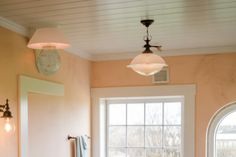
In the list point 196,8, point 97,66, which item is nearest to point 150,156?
point 97,66

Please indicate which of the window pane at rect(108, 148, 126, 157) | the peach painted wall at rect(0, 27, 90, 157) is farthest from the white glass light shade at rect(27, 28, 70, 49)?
the window pane at rect(108, 148, 126, 157)

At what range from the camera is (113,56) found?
4.39 meters

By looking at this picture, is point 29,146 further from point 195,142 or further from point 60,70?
point 195,142

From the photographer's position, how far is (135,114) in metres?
4.58

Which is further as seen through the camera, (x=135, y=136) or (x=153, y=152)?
(x=135, y=136)

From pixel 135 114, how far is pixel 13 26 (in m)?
2.20

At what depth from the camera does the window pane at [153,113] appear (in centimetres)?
448

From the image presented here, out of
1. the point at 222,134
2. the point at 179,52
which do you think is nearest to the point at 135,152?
the point at 222,134

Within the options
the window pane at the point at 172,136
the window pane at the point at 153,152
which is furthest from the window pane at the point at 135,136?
the window pane at the point at 172,136

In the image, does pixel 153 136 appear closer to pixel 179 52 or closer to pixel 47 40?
pixel 179 52

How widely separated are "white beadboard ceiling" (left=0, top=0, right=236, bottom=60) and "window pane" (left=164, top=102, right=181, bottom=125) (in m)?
0.74

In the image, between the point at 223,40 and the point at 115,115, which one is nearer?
the point at 223,40

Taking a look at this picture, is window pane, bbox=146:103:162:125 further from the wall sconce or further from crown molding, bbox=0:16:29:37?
the wall sconce

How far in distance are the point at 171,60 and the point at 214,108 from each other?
766 mm
